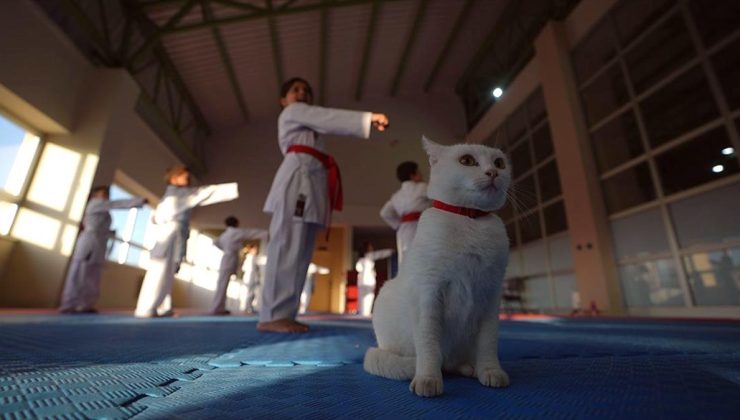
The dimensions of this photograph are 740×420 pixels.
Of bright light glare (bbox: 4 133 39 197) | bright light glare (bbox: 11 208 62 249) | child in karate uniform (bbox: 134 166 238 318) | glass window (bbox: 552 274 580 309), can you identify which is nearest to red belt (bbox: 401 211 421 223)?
child in karate uniform (bbox: 134 166 238 318)

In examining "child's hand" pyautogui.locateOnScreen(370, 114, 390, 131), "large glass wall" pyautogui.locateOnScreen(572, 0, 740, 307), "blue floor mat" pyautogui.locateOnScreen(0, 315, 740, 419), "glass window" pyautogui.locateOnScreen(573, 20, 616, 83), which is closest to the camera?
"blue floor mat" pyautogui.locateOnScreen(0, 315, 740, 419)

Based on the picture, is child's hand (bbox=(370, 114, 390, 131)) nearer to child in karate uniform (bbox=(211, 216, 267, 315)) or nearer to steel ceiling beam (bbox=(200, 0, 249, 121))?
child in karate uniform (bbox=(211, 216, 267, 315))

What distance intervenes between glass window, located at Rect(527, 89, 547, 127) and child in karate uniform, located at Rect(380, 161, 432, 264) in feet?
17.6

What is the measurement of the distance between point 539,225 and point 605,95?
2.74 metres

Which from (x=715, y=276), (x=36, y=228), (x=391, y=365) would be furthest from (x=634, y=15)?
(x=36, y=228)

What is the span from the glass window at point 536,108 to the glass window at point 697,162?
120 inches

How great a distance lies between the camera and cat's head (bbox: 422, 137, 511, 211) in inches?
32.2

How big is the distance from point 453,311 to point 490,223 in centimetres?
24

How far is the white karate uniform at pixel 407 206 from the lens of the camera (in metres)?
3.20

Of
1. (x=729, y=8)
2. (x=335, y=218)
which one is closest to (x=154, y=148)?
(x=335, y=218)

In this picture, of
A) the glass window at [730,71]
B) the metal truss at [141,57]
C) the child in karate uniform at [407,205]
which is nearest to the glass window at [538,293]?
the glass window at [730,71]

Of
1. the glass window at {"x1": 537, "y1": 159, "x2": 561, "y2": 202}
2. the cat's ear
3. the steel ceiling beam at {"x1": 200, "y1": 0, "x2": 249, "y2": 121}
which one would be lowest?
the cat's ear

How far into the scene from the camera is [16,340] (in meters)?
1.39

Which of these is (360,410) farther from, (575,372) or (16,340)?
(16,340)
